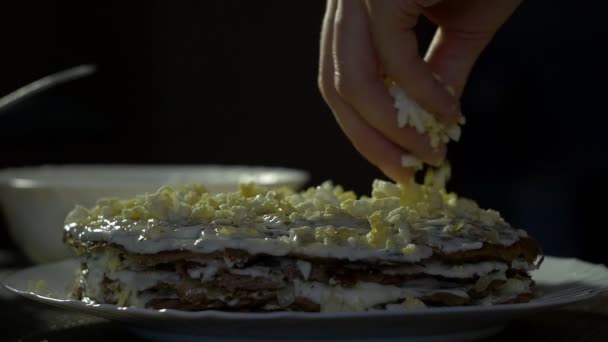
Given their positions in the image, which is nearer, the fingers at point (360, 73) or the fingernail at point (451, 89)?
the fingers at point (360, 73)

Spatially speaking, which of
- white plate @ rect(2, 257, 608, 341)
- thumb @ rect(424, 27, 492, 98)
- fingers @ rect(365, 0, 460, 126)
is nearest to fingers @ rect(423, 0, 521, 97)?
thumb @ rect(424, 27, 492, 98)

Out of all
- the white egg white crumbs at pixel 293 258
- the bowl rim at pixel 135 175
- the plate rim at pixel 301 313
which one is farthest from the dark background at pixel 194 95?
the plate rim at pixel 301 313

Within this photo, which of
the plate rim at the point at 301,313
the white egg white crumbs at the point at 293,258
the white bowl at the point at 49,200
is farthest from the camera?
the white bowl at the point at 49,200

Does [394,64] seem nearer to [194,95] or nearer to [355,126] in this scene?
[355,126]

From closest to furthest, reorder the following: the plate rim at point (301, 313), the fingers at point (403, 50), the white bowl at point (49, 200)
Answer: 1. the plate rim at point (301, 313)
2. the fingers at point (403, 50)
3. the white bowl at point (49, 200)

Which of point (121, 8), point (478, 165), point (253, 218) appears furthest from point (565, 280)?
point (121, 8)

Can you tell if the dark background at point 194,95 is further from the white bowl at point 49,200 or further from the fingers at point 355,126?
the fingers at point 355,126

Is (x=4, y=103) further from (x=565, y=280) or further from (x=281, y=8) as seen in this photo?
(x=281, y=8)

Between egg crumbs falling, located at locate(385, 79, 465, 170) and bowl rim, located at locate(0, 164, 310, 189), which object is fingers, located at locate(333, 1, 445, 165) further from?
bowl rim, located at locate(0, 164, 310, 189)
